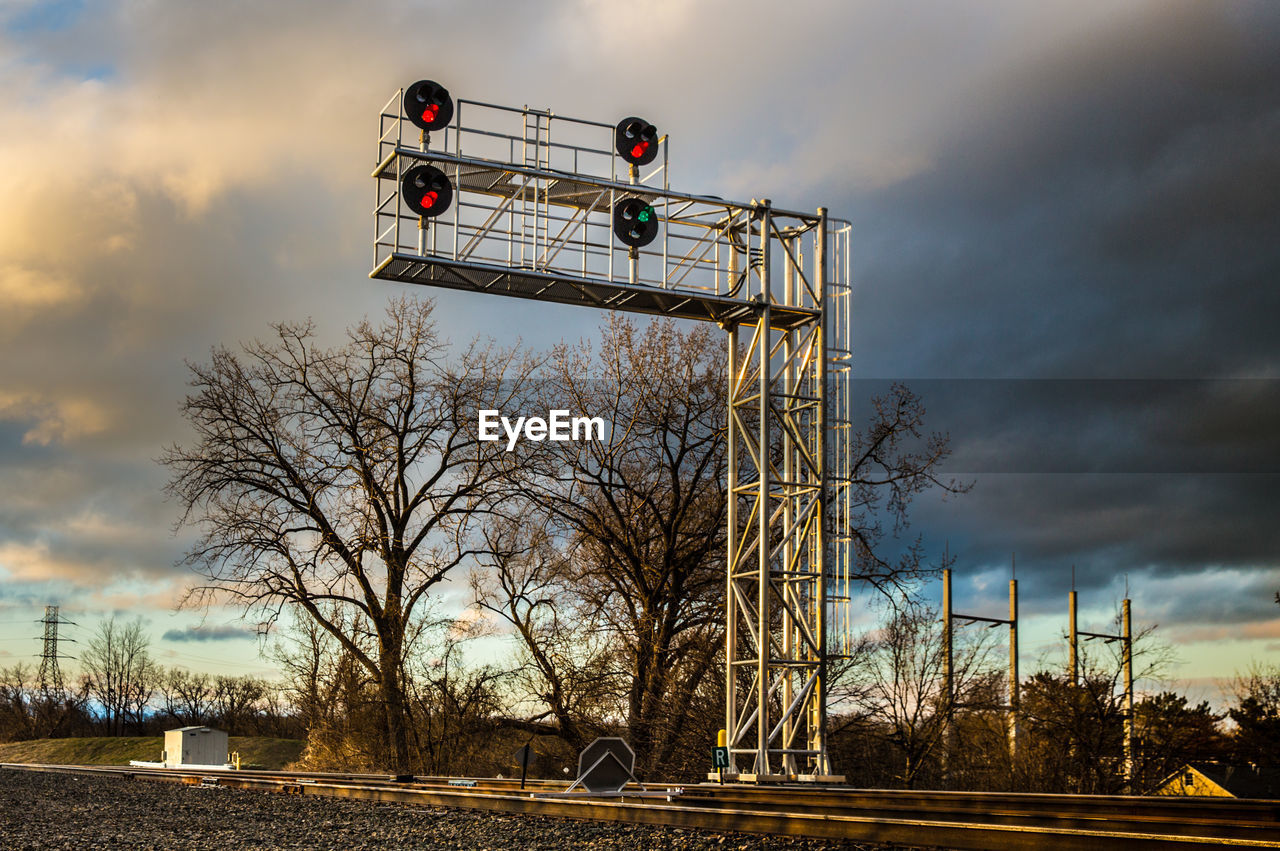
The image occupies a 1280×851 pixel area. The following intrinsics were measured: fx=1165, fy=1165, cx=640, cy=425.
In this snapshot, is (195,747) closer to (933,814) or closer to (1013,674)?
(1013,674)

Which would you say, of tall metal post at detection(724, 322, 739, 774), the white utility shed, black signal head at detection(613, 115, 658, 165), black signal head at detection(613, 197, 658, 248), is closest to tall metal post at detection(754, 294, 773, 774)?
tall metal post at detection(724, 322, 739, 774)

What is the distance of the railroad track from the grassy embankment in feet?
134

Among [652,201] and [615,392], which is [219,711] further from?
[652,201]

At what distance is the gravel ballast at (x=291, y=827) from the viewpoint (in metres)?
9.75

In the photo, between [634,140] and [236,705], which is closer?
[634,140]

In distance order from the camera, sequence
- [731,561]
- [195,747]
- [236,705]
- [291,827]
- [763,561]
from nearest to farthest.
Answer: [291,827]
[763,561]
[731,561]
[195,747]
[236,705]

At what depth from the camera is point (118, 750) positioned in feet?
181

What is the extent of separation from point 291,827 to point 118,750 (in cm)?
4896

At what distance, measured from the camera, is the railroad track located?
730 centimetres

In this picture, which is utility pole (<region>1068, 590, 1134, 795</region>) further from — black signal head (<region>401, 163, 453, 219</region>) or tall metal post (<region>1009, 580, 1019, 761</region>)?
black signal head (<region>401, 163, 453, 219</region>)

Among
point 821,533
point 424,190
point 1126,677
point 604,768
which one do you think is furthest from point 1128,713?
point 424,190

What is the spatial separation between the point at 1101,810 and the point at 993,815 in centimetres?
135

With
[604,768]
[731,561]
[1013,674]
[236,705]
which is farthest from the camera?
[236,705]

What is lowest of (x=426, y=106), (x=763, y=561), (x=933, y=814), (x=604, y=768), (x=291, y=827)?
(x=291, y=827)
